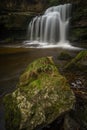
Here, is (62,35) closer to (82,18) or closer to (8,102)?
(82,18)

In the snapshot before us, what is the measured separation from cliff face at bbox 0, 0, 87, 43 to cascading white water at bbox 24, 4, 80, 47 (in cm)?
94

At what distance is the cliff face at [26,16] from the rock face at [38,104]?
62.4ft

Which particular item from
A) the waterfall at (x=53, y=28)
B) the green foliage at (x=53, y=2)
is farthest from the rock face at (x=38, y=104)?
the green foliage at (x=53, y=2)

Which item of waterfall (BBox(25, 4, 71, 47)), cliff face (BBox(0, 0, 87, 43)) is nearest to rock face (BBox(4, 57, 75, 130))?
cliff face (BBox(0, 0, 87, 43))

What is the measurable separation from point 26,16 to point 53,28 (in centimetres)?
490

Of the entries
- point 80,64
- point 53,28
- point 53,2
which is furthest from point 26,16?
point 80,64

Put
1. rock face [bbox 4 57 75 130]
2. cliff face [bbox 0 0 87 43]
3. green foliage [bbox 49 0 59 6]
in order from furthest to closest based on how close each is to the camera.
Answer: green foliage [bbox 49 0 59 6], cliff face [bbox 0 0 87 43], rock face [bbox 4 57 75 130]

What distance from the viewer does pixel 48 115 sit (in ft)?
13.5

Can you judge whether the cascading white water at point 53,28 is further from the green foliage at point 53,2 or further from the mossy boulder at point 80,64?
the mossy boulder at point 80,64

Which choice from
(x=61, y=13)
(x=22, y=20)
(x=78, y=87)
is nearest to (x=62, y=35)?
(x=61, y=13)

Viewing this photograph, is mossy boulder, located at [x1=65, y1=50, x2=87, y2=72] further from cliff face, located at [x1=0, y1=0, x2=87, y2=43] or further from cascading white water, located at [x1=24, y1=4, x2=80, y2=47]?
cascading white water, located at [x1=24, y1=4, x2=80, y2=47]

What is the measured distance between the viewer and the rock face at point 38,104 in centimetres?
401

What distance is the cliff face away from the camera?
23453 millimetres

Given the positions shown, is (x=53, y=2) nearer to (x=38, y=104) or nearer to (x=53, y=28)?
(x=53, y=28)
